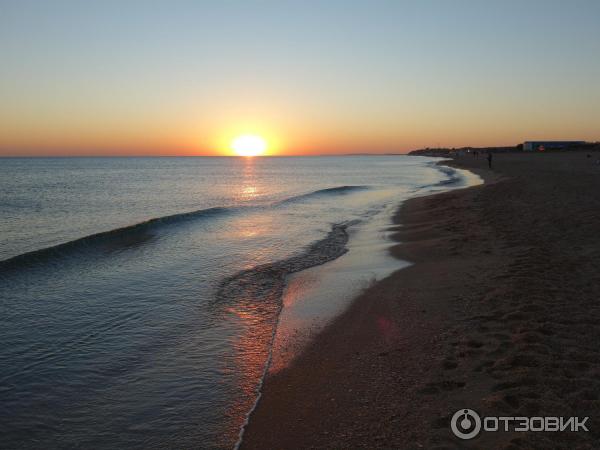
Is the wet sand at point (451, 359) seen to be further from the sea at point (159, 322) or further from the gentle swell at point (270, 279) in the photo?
the gentle swell at point (270, 279)

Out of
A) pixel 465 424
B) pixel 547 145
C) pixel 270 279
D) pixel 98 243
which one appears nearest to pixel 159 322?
pixel 270 279

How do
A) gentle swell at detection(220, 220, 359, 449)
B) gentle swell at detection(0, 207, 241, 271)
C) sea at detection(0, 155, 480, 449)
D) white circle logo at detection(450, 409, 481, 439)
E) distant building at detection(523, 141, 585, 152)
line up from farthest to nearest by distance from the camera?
distant building at detection(523, 141, 585, 152) → gentle swell at detection(0, 207, 241, 271) → gentle swell at detection(220, 220, 359, 449) → sea at detection(0, 155, 480, 449) → white circle logo at detection(450, 409, 481, 439)

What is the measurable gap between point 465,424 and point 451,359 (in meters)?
1.66

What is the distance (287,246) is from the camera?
1780 centimetres

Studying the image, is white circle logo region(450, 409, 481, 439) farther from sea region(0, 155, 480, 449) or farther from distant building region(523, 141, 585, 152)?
distant building region(523, 141, 585, 152)

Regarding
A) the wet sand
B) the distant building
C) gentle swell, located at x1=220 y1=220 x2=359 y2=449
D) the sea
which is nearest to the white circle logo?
the wet sand

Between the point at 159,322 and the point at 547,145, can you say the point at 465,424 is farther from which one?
the point at 547,145

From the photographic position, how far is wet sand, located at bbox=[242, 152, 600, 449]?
191 inches

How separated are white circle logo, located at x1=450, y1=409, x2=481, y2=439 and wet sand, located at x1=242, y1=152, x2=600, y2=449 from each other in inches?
3.4

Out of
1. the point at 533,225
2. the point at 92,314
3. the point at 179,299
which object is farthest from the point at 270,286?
the point at 533,225

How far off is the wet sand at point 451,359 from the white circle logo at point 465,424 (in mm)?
87

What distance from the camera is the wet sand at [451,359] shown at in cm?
485

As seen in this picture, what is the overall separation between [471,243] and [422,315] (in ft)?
22.5

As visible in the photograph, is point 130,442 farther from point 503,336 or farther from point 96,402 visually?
point 503,336
